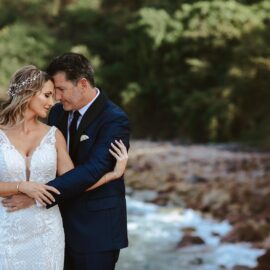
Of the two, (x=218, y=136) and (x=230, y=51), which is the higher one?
(x=230, y=51)

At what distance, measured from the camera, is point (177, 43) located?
→ 21781 mm

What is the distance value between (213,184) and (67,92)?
8528 mm

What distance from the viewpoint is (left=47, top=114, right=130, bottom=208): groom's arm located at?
2391mm

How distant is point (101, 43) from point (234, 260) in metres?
19.5

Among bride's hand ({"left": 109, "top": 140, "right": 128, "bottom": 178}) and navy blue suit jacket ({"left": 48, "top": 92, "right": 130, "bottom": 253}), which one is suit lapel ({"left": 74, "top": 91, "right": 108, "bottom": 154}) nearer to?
navy blue suit jacket ({"left": 48, "top": 92, "right": 130, "bottom": 253})

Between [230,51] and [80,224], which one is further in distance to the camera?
[230,51]

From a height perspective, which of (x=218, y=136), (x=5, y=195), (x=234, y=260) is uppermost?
(x=5, y=195)

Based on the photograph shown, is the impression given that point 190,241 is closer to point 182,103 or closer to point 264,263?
point 264,263

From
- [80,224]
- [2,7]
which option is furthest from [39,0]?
[80,224]

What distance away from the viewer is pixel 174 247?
708 cm

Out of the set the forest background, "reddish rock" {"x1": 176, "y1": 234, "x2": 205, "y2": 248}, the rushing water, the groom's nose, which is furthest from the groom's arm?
the forest background

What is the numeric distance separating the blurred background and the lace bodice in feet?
11.9

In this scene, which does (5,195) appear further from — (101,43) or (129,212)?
(101,43)

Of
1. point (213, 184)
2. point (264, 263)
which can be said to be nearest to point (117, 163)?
point (264, 263)
